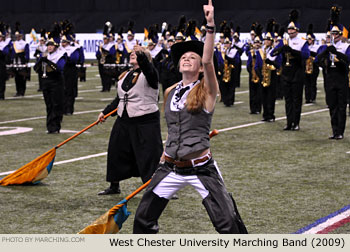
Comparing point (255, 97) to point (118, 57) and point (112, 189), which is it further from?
point (112, 189)

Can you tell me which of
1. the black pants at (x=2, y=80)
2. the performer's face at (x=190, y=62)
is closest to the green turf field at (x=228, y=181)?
the performer's face at (x=190, y=62)

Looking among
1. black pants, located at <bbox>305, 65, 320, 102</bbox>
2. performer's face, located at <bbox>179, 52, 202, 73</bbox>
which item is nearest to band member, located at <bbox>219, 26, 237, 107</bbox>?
black pants, located at <bbox>305, 65, 320, 102</bbox>

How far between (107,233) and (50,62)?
9354 millimetres

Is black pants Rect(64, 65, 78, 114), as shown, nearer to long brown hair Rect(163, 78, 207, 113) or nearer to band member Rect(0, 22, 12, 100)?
band member Rect(0, 22, 12, 100)

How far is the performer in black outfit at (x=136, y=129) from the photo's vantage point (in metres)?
8.32

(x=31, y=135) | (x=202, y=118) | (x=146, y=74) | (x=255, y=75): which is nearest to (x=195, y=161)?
(x=202, y=118)

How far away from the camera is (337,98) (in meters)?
13.9

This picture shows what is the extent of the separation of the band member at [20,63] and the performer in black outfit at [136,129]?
14.6m

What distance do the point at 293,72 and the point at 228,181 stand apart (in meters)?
6.09

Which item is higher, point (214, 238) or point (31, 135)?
point (214, 238)

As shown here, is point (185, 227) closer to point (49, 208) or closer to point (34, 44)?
point (49, 208)

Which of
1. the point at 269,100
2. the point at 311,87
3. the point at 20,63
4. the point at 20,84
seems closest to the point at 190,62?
the point at 269,100

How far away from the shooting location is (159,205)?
5.55 m

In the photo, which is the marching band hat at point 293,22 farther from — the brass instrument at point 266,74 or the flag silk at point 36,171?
the flag silk at point 36,171
